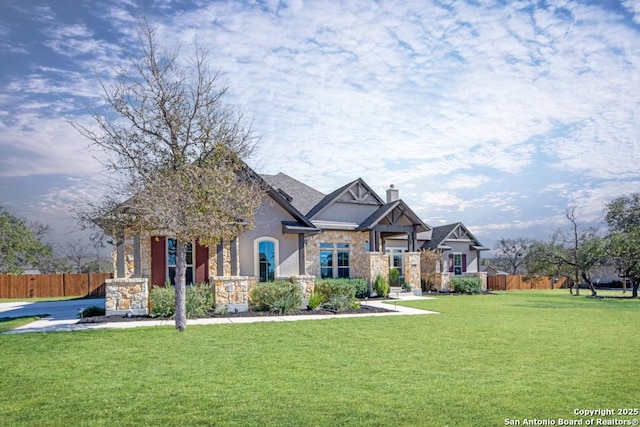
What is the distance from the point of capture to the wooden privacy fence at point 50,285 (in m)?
30.1

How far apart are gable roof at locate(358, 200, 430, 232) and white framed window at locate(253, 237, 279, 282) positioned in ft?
24.3

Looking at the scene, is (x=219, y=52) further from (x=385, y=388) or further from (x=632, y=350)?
(x=632, y=350)

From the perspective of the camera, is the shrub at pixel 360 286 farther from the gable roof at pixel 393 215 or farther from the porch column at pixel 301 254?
the porch column at pixel 301 254

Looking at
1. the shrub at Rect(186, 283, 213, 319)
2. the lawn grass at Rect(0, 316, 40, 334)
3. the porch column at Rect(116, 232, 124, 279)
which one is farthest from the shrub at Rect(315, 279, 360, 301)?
the lawn grass at Rect(0, 316, 40, 334)

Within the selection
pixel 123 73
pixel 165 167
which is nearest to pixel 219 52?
pixel 123 73

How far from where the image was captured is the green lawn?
5363 millimetres

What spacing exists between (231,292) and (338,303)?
400 cm

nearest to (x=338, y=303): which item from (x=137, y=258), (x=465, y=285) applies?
(x=137, y=258)

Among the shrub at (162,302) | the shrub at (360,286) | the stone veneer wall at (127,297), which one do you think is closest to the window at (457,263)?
the shrub at (360,286)

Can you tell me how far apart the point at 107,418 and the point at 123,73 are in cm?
1039

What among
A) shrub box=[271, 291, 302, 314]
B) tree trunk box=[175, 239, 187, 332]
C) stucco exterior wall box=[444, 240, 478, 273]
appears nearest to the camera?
tree trunk box=[175, 239, 187, 332]

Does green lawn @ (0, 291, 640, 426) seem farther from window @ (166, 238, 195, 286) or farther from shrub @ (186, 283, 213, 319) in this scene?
window @ (166, 238, 195, 286)

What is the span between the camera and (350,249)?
24.9 metres

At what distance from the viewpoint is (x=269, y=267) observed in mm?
18281
